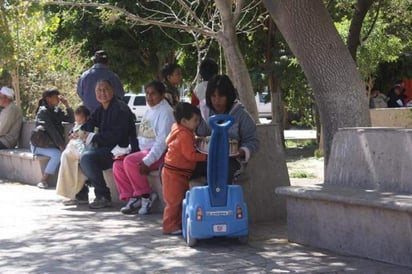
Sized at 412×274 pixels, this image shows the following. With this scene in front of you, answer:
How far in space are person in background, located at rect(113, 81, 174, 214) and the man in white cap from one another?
4.84 meters

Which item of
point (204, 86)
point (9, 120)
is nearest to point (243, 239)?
point (204, 86)

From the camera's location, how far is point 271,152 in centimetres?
886

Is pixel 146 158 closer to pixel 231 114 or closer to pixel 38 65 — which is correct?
pixel 231 114

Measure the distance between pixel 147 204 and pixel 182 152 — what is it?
193 cm

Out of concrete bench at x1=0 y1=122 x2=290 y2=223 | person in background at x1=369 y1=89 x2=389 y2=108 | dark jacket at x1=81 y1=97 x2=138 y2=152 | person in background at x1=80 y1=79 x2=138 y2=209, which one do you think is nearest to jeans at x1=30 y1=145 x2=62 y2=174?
person in background at x1=80 y1=79 x2=138 y2=209

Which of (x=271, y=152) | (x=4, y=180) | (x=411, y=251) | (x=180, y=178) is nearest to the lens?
(x=411, y=251)

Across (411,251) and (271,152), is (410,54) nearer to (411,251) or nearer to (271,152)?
(271,152)

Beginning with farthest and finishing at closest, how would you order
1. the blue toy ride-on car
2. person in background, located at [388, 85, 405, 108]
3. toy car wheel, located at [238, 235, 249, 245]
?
person in background, located at [388, 85, 405, 108], toy car wheel, located at [238, 235, 249, 245], the blue toy ride-on car

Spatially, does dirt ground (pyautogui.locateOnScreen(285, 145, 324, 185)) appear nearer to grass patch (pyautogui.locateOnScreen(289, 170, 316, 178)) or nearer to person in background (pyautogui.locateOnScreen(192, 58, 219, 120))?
grass patch (pyautogui.locateOnScreen(289, 170, 316, 178))

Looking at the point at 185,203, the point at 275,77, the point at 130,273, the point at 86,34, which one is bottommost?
the point at 130,273

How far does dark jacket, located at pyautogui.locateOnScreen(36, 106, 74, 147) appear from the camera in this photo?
40.1 feet

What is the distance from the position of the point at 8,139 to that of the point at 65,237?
6602mm

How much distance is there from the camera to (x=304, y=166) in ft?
52.5

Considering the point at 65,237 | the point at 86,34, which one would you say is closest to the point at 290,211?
the point at 65,237
